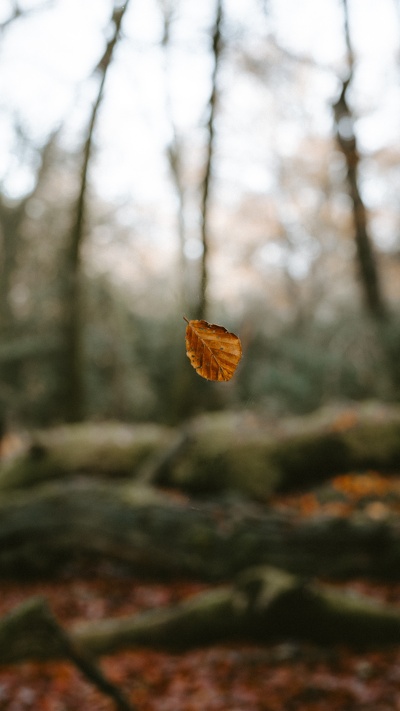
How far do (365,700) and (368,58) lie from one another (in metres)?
5.06

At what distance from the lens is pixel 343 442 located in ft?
25.1

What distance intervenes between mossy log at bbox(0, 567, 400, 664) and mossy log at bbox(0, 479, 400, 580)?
1.97 ft

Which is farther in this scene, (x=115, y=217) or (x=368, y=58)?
(x=115, y=217)

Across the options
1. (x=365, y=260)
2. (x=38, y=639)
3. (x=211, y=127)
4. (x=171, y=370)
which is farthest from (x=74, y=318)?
(x=365, y=260)

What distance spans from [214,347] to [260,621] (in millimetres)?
3358

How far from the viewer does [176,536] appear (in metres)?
5.41

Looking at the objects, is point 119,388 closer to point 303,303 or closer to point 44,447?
point 44,447

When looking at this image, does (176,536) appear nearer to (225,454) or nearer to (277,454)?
(225,454)

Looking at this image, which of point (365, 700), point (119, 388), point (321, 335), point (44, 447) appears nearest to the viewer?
point (365, 700)

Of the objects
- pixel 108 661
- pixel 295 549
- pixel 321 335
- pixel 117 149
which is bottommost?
pixel 108 661

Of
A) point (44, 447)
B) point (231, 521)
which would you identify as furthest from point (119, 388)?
point (231, 521)

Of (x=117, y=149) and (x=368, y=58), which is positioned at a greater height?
(x=117, y=149)

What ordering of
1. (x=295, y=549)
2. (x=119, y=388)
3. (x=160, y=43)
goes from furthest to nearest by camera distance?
(x=119, y=388), (x=160, y=43), (x=295, y=549)

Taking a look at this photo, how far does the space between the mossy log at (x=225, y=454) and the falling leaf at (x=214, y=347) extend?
5703mm
